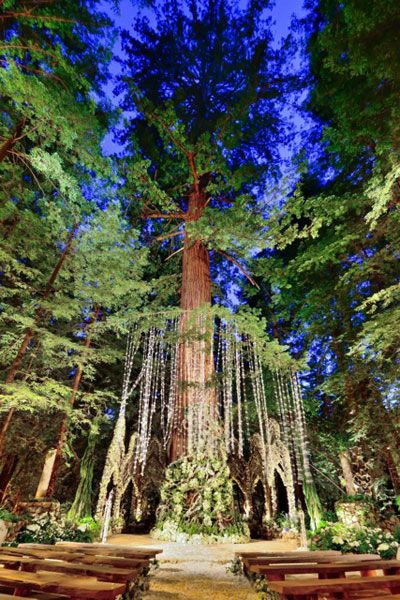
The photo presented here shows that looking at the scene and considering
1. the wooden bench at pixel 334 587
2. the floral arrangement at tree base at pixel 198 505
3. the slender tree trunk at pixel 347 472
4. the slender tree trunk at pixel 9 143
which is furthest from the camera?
the slender tree trunk at pixel 347 472

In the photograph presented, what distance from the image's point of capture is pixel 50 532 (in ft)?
19.7

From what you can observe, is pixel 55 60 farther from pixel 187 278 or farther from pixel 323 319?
pixel 323 319

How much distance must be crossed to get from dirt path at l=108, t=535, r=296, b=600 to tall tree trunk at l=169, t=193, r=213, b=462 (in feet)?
7.88

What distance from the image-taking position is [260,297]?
1471cm

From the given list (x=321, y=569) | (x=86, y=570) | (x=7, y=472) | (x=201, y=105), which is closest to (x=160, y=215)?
(x=201, y=105)

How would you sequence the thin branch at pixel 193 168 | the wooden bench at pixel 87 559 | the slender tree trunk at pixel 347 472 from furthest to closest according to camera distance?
the thin branch at pixel 193 168 → the slender tree trunk at pixel 347 472 → the wooden bench at pixel 87 559

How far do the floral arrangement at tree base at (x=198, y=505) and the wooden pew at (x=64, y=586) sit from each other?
4.73 metres

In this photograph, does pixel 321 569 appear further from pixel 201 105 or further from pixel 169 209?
pixel 201 105

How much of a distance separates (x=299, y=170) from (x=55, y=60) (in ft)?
18.0

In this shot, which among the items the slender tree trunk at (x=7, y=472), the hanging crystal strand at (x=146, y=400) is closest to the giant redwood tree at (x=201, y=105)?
the hanging crystal strand at (x=146, y=400)

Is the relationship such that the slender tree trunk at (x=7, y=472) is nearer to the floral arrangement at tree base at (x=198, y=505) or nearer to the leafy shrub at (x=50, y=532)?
the leafy shrub at (x=50, y=532)

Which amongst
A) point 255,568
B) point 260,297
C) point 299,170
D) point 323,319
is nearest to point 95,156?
point 299,170

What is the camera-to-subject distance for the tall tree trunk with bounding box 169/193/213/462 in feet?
22.7

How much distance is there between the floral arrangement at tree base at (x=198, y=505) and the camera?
578cm
